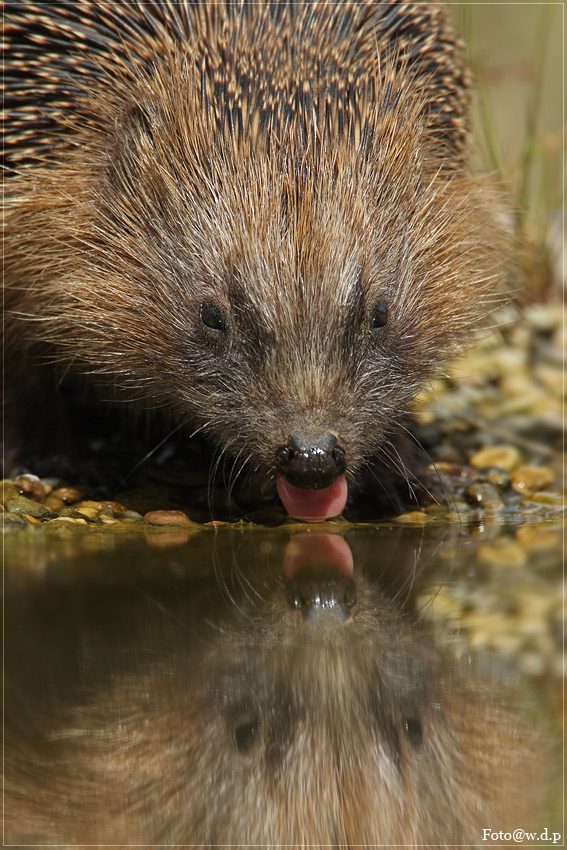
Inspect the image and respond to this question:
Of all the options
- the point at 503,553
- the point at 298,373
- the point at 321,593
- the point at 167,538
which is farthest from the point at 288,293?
the point at 503,553

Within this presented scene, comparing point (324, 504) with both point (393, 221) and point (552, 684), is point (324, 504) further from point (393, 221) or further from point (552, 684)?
point (552, 684)

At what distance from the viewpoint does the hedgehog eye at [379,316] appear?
5.37 m

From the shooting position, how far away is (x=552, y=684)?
3191 mm

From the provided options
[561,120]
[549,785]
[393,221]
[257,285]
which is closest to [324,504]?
[257,285]

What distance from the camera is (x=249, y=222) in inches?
203

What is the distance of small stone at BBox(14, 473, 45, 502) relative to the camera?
6.23 meters

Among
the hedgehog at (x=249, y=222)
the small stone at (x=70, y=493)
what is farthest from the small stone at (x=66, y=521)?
the hedgehog at (x=249, y=222)

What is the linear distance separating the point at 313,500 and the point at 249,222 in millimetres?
1512

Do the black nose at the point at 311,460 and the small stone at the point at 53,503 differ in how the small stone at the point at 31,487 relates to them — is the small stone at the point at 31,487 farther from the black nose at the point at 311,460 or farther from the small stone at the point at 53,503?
the black nose at the point at 311,460

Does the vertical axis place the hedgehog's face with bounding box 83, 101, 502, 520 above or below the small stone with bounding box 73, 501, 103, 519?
above

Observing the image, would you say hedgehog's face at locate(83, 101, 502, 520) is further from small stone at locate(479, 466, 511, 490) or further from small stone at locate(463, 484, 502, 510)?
small stone at locate(479, 466, 511, 490)

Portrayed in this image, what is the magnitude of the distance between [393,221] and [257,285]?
3.14ft

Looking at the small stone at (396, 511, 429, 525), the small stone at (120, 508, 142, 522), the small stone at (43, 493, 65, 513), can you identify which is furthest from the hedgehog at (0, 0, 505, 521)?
the small stone at (43, 493, 65, 513)

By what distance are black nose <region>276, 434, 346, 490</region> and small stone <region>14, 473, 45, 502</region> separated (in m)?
2.07
